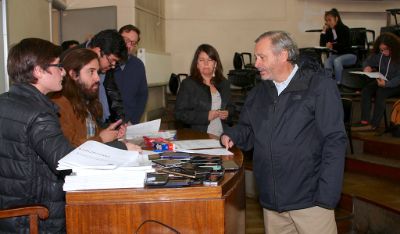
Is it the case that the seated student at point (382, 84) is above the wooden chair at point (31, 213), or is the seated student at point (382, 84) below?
above

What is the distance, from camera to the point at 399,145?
495cm

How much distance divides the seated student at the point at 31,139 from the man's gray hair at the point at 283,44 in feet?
3.07

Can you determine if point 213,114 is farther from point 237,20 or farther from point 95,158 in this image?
point 237,20

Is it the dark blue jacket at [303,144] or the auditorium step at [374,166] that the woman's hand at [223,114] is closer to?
the dark blue jacket at [303,144]

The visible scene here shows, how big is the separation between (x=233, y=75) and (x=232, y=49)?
2030 millimetres

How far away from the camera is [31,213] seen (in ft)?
5.52

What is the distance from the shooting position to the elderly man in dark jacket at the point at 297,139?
6.40ft

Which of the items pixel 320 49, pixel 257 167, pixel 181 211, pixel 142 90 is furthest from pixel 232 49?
pixel 181 211

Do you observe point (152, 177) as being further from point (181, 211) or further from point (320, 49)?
point (320, 49)

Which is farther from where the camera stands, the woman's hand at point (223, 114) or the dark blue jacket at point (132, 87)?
the dark blue jacket at point (132, 87)

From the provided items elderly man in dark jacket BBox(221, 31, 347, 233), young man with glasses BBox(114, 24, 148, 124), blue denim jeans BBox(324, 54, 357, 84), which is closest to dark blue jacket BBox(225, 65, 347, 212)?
elderly man in dark jacket BBox(221, 31, 347, 233)

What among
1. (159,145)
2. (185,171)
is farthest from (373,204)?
(185,171)

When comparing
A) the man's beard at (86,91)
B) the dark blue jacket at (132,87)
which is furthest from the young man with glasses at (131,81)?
the man's beard at (86,91)

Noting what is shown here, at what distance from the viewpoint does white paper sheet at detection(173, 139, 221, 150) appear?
230 centimetres
